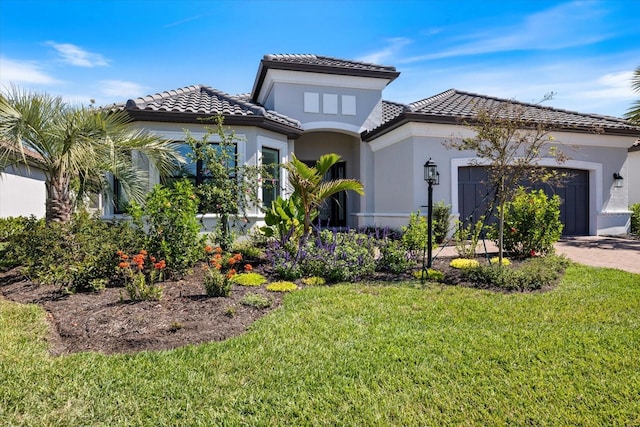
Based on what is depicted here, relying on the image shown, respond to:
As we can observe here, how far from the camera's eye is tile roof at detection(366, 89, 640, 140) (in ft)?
36.8

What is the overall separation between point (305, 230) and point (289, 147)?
5969 millimetres

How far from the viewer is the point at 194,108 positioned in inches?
427

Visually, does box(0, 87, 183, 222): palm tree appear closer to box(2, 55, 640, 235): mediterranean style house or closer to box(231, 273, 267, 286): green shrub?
box(2, 55, 640, 235): mediterranean style house

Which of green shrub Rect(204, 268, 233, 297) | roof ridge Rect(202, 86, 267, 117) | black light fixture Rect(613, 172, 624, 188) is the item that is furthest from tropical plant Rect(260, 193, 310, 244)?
black light fixture Rect(613, 172, 624, 188)

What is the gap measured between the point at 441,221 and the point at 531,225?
2.62 meters

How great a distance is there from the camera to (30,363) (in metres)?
3.76

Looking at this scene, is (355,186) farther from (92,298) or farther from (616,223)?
(616,223)

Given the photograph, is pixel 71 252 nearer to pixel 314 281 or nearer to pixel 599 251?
pixel 314 281

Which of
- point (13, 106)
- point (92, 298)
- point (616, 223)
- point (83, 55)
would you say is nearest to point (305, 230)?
point (92, 298)

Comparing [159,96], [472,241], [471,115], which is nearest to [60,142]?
[159,96]

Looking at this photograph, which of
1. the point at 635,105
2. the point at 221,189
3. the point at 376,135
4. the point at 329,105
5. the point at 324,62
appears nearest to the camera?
the point at 221,189

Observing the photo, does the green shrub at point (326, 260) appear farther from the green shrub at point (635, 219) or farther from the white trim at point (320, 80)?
the green shrub at point (635, 219)

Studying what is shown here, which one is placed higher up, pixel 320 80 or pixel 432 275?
→ pixel 320 80

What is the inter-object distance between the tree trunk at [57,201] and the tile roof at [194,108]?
109 inches
